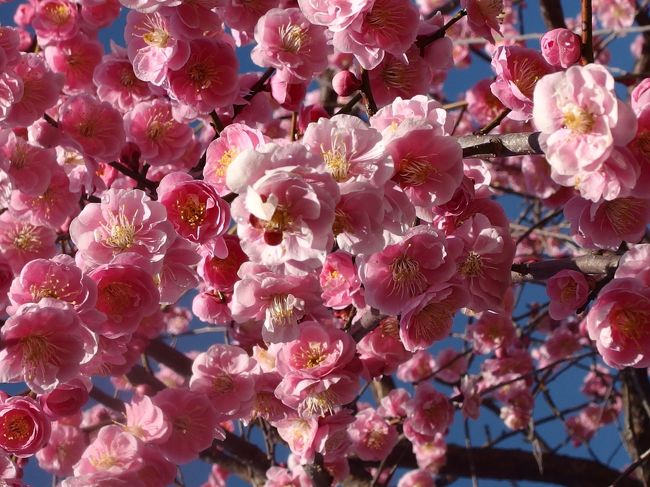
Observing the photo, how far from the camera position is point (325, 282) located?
5.19 ft

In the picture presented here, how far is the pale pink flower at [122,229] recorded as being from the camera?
53.4 inches

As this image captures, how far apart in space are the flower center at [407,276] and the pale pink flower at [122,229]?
0.40 metres

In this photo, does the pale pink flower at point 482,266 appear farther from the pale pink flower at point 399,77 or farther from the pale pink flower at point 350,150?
the pale pink flower at point 399,77

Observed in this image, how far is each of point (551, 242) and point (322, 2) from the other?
3.42m

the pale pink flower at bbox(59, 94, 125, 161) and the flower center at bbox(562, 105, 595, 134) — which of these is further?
the pale pink flower at bbox(59, 94, 125, 161)

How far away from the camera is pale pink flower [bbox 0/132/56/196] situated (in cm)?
179

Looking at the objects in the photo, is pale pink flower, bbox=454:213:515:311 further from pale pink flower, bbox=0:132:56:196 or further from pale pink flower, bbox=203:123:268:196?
pale pink flower, bbox=0:132:56:196

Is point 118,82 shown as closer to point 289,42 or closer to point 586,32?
point 289,42

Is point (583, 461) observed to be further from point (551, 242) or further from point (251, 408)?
point (251, 408)

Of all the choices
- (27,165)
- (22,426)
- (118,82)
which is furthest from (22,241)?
(22,426)

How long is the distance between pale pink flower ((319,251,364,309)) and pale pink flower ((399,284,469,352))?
0.61 feet

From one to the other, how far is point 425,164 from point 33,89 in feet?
3.35

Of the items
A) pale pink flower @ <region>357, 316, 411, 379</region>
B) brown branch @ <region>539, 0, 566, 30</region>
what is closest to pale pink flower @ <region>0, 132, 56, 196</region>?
pale pink flower @ <region>357, 316, 411, 379</region>

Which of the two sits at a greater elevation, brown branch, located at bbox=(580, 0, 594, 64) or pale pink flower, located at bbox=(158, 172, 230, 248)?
brown branch, located at bbox=(580, 0, 594, 64)
